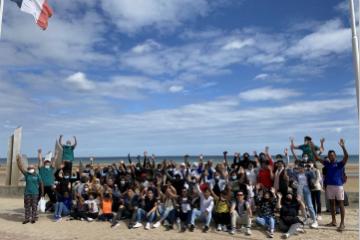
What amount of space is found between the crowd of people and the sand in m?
0.28

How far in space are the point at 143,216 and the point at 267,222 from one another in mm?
3773

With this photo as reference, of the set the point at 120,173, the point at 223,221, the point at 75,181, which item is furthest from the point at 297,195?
the point at 75,181

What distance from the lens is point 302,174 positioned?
1181cm

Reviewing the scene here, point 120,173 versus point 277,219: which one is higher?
point 120,173

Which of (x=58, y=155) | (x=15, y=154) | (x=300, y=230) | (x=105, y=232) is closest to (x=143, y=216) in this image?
(x=105, y=232)

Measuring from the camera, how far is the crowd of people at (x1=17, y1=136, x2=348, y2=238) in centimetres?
1095

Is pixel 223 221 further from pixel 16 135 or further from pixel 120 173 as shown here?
pixel 16 135

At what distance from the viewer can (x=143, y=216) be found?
12.2 metres

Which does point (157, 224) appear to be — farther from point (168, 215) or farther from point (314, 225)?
point (314, 225)

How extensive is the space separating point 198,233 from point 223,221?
91cm

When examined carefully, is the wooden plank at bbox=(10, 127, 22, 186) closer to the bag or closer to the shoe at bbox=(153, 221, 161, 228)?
the bag

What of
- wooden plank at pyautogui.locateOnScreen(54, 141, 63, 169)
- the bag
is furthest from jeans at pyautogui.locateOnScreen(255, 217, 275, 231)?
wooden plank at pyautogui.locateOnScreen(54, 141, 63, 169)

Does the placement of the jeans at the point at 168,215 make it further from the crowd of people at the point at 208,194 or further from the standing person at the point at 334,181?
the standing person at the point at 334,181

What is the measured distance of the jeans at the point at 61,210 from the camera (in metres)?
13.0
